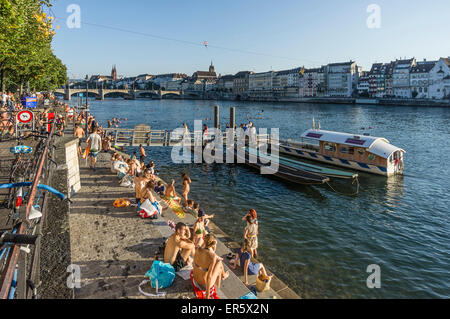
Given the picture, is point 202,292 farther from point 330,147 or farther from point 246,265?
point 330,147

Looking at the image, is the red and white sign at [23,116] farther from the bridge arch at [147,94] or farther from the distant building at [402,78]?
the bridge arch at [147,94]

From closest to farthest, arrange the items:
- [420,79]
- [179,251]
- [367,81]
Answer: [179,251], [420,79], [367,81]

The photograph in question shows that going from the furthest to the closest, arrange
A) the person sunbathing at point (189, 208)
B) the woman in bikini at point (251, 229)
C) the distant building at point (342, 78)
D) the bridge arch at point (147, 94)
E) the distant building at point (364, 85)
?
the bridge arch at point (147, 94)
the distant building at point (342, 78)
the distant building at point (364, 85)
the person sunbathing at point (189, 208)
the woman in bikini at point (251, 229)

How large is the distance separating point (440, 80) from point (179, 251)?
493 ft

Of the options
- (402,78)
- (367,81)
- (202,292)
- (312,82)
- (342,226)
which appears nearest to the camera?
(202,292)

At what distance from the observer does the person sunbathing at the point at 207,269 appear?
5.92 metres

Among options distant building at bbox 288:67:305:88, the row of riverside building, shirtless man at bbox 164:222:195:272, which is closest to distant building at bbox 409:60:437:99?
the row of riverside building

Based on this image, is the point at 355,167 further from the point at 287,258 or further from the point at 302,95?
the point at 302,95

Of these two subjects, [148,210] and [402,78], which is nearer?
[148,210]

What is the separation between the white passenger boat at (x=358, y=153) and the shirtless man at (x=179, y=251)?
19814 millimetres

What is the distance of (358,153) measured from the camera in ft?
79.2

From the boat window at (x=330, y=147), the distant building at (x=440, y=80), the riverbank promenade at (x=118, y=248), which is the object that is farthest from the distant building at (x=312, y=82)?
the riverbank promenade at (x=118, y=248)

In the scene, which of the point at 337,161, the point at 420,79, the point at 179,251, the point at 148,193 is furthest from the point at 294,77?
the point at 179,251
